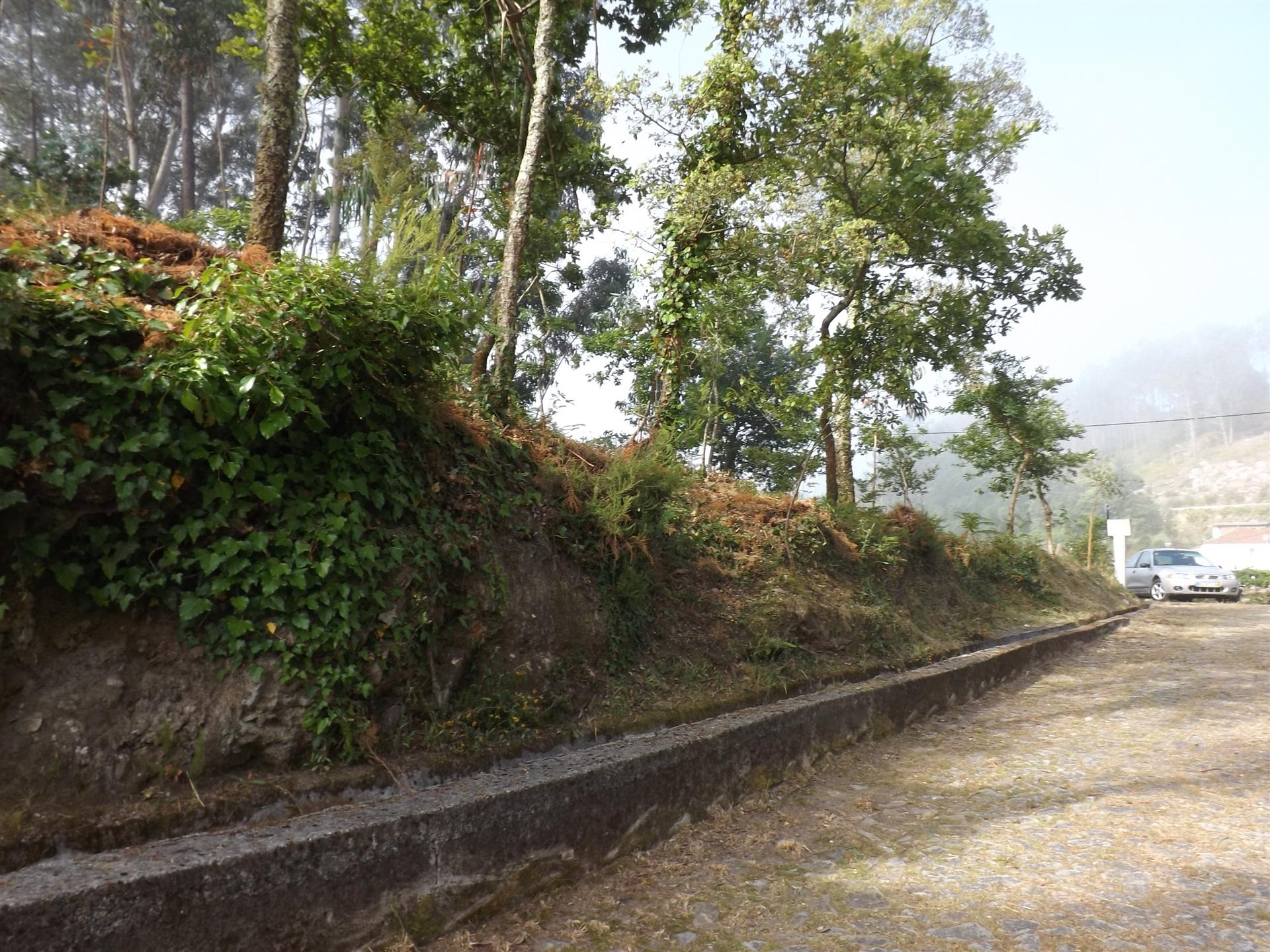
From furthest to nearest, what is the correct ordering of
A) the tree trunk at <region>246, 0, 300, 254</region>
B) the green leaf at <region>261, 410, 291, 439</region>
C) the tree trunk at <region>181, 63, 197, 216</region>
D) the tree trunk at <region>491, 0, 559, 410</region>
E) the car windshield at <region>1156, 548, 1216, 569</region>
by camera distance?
the tree trunk at <region>181, 63, 197, 216</region>
the car windshield at <region>1156, 548, 1216, 569</region>
the tree trunk at <region>491, 0, 559, 410</region>
the tree trunk at <region>246, 0, 300, 254</region>
the green leaf at <region>261, 410, 291, 439</region>

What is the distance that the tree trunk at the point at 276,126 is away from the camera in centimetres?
523

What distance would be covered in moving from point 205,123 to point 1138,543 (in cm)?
10954

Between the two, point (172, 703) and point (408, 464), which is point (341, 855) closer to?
point (172, 703)

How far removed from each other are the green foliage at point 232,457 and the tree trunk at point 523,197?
2499 millimetres

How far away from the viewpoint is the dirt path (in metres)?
2.91

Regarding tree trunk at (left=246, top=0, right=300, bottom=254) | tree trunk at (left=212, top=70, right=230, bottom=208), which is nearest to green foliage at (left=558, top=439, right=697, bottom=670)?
tree trunk at (left=246, top=0, right=300, bottom=254)

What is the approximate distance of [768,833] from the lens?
3969mm

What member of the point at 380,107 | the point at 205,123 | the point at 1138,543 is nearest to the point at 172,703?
the point at 380,107

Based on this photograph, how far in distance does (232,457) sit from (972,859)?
3.75 m

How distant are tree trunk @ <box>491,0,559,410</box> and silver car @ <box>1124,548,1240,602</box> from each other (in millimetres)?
22209

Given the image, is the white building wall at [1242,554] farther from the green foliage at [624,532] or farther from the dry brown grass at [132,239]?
the dry brown grass at [132,239]

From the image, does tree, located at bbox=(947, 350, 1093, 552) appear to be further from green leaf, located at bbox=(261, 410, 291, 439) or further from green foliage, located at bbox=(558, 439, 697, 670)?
green leaf, located at bbox=(261, 410, 291, 439)

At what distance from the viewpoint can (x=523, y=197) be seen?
6699 millimetres

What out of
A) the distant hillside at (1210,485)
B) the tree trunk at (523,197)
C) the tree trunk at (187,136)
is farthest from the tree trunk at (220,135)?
the distant hillside at (1210,485)
